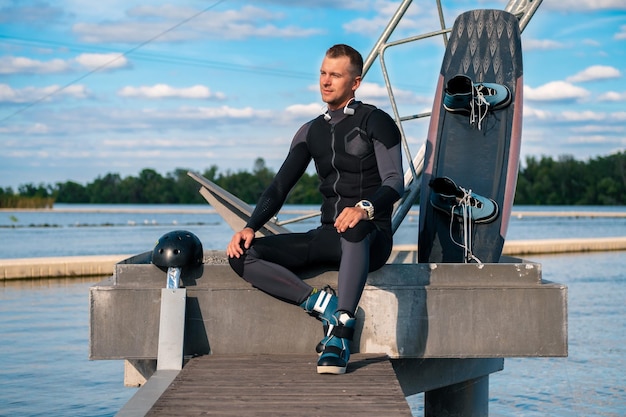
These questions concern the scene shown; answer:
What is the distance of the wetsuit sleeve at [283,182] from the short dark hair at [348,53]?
1.87ft

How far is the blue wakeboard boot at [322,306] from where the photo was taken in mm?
5625

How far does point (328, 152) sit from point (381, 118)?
40cm

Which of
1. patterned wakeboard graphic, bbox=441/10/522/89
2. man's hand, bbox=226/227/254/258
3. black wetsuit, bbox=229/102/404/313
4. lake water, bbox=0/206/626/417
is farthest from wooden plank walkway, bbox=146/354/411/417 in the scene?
lake water, bbox=0/206/626/417

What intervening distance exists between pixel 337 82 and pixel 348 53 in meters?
0.20

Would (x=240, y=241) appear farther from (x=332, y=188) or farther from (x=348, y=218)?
(x=348, y=218)

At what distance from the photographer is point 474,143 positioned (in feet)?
27.2

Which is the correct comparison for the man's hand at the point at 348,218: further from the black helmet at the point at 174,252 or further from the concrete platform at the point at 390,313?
the black helmet at the point at 174,252

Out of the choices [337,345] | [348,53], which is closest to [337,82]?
[348,53]

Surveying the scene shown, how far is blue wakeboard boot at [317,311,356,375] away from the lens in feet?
17.4

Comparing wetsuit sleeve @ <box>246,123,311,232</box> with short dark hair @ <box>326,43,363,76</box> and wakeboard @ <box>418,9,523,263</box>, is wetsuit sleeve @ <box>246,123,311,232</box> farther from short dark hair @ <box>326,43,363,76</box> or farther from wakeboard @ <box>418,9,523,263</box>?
wakeboard @ <box>418,9,523,263</box>

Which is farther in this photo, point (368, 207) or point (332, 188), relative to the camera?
point (332, 188)

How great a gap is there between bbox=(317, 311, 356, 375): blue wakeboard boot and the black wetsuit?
44 centimetres

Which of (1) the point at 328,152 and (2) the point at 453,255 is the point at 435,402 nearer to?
(2) the point at 453,255

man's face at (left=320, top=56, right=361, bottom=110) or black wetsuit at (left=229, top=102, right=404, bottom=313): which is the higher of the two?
man's face at (left=320, top=56, right=361, bottom=110)
